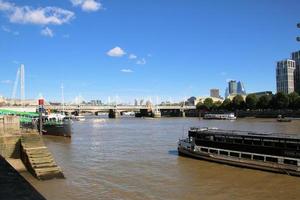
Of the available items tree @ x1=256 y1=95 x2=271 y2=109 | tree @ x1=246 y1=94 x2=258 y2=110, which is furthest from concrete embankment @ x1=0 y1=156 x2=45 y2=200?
tree @ x1=246 y1=94 x2=258 y2=110

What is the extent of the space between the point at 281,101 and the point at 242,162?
150 m

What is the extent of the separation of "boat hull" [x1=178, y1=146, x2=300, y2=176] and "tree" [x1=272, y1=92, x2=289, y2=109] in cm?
14222

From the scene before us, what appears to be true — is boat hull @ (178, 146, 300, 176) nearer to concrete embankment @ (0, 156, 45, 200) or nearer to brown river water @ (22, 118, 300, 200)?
brown river water @ (22, 118, 300, 200)

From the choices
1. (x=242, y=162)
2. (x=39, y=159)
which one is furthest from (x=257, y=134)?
(x=39, y=159)

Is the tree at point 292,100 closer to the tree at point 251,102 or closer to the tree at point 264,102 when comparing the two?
the tree at point 264,102

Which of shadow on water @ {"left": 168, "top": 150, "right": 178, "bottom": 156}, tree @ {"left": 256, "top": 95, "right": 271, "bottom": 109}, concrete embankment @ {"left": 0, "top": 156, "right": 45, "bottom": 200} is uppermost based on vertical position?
tree @ {"left": 256, "top": 95, "right": 271, "bottom": 109}

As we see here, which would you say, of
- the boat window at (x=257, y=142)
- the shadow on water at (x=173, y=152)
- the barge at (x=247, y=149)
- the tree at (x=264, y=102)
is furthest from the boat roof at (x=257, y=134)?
the tree at (x=264, y=102)

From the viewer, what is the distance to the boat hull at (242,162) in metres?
27.9

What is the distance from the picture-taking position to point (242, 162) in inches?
1241

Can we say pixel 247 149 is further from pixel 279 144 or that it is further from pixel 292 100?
pixel 292 100

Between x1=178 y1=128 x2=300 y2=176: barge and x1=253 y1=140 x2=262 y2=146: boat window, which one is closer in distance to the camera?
x1=178 y1=128 x2=300 y2=176: barge

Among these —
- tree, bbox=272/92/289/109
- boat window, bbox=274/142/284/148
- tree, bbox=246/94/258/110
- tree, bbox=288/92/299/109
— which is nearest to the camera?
boat window, bbox=274/142/284/148

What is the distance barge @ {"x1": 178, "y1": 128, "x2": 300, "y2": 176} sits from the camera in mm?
28741

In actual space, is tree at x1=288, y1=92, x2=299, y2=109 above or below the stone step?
above
